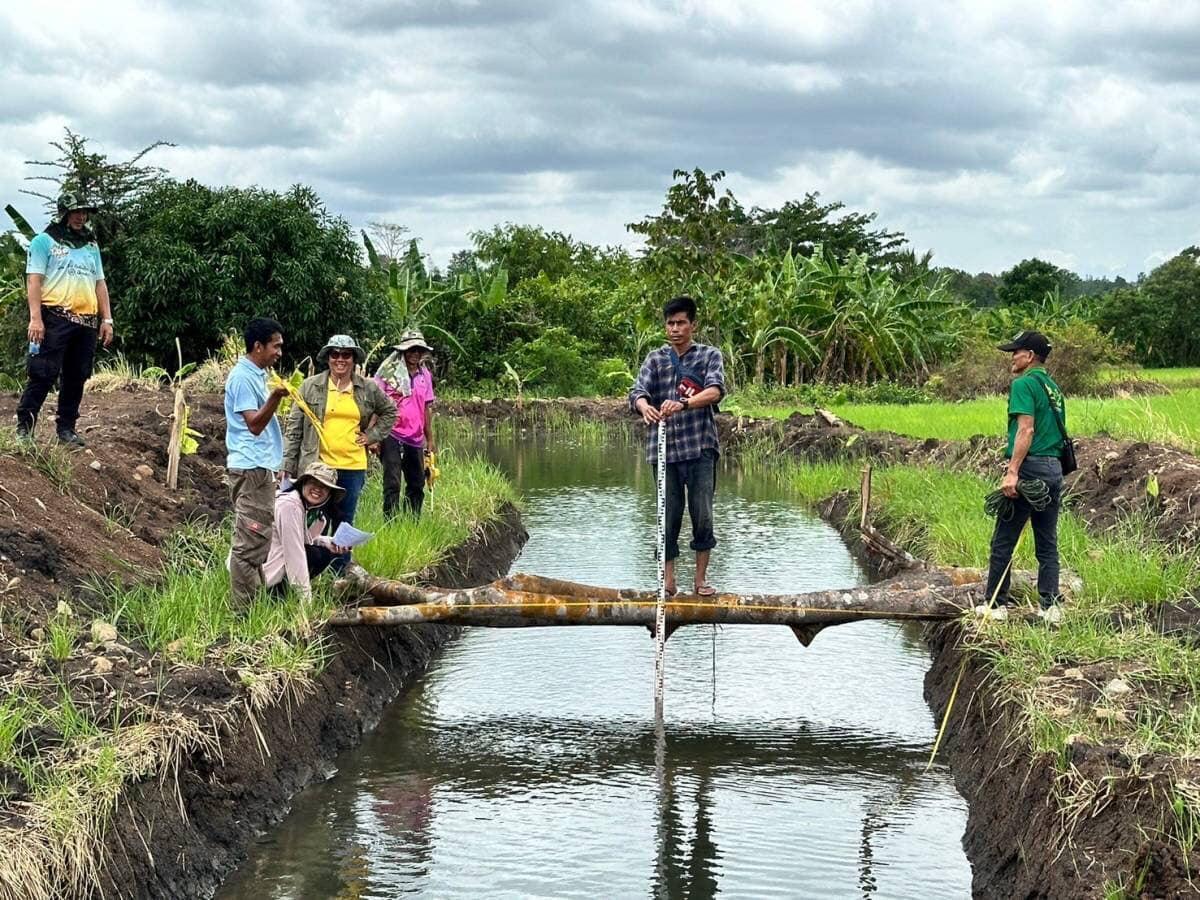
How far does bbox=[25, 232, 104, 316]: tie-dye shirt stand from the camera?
9.91 meters

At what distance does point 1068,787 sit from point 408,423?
6656mm

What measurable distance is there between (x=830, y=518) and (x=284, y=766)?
10.9 metres

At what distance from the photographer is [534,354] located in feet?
118

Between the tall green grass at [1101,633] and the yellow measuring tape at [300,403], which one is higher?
the yellow measuring tape at [300,403]

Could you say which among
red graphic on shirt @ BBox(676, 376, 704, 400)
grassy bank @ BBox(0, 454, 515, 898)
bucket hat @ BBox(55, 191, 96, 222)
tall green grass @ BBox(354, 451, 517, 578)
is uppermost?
bucket hat @ BBox(55, 191, 96, 222)

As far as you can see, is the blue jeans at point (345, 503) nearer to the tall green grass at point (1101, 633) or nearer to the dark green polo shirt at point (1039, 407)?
the tall green grass at point (1101, 633)

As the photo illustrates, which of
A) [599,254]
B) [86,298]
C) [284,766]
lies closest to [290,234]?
[86,298]

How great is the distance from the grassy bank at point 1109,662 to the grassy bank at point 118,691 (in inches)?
144

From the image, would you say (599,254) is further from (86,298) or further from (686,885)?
(686,885)

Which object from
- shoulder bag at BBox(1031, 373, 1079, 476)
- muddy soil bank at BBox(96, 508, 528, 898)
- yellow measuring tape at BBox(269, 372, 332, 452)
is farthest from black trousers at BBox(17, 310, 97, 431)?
shoulder bag at BBox(1031, 373, 1079, 476)

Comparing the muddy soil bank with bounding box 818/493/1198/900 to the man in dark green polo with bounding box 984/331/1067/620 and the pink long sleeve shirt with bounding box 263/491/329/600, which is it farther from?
the pink long sleeve shirt with bounding box 263/491/329/600

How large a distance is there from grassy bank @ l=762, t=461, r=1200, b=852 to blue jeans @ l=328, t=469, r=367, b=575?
384 cm

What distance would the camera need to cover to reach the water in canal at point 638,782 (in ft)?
20.7

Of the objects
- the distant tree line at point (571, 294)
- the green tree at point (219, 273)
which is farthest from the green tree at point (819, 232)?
the green tree at point (219, 273)
